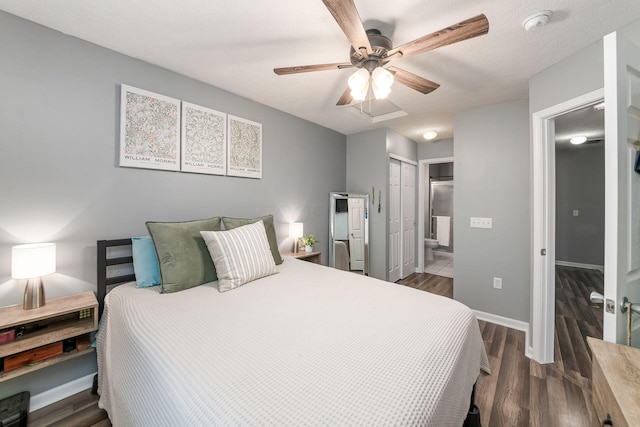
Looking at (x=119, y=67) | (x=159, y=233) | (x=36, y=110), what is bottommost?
(x=159, y=233)

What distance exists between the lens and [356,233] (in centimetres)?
391

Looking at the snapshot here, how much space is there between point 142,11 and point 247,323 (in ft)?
6.53

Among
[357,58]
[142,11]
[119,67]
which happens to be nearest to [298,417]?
[357,58]

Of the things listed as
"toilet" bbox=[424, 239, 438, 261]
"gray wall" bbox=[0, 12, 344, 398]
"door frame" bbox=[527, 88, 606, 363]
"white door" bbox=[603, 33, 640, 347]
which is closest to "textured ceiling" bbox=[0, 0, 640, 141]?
"gray wall" bbox=[0, 12, 344, 398]

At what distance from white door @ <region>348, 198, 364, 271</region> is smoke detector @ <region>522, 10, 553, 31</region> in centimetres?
267

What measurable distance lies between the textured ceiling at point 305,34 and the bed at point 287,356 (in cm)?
179

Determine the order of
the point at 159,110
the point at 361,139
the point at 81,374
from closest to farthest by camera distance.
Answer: the point at 81,374, the point at 159,110, the point at 361,139

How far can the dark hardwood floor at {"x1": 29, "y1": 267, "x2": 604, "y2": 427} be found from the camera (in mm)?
1543

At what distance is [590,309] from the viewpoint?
3035mm

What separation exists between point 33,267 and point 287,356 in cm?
160

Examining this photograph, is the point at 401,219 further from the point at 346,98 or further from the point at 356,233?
the point at 346,98

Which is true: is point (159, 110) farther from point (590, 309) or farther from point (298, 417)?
point (590, 309)

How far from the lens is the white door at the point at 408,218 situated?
442 cm

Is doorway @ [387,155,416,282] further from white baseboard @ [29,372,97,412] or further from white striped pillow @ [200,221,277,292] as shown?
white baseboard @ [29,372,97,412]
